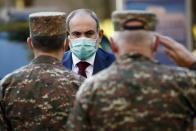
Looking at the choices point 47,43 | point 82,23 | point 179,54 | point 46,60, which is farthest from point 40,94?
point 82,23

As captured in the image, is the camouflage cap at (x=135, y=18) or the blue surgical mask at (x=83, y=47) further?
the blue surgical mask at (x=83, y=47)

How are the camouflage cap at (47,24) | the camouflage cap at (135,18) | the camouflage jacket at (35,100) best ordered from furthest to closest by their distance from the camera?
the camouflage cap at (47,24), the camouflage jacket at (35,100), the camouflage cap at (135,18)

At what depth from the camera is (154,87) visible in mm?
3254

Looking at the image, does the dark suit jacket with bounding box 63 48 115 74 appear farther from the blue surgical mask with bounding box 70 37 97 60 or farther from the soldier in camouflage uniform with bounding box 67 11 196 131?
the soldier in camouflage uniform with bounding box 67 11 196 131

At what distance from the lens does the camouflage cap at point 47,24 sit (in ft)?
13.1

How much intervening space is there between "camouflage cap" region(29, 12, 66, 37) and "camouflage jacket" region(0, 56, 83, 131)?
0.28m

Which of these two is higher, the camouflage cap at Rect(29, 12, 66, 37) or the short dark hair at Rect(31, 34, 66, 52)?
the camouflage cap at Rect(29, 12, 66, 37)

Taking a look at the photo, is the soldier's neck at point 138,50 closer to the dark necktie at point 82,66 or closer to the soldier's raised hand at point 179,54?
the soldier's raised hand at point 179,54

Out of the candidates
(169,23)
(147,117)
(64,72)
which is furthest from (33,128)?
(169,23)

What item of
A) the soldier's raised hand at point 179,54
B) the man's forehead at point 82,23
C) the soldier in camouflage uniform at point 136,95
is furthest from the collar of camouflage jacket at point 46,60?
the man's forehead at point 82,23

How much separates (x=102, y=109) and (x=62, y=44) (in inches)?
35.7

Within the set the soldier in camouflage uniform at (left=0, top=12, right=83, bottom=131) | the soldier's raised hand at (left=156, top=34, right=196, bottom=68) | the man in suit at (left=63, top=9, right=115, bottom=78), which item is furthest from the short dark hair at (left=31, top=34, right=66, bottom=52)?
the man in suit at (left=63, top=9, right=115, bottom=78)

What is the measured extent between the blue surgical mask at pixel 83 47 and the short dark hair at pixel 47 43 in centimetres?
119

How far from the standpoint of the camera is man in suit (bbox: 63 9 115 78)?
5207mm
